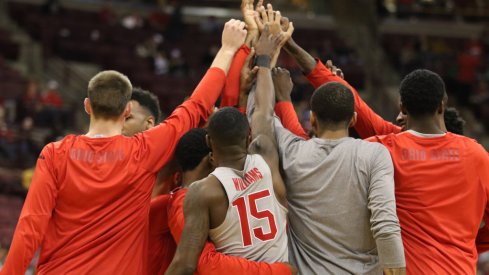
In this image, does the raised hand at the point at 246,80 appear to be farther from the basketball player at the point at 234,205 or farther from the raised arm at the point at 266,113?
the basketball player at the point at 234,205

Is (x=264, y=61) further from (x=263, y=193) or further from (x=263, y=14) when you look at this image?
(x=263, y=193)

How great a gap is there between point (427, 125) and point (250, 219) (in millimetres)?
1057

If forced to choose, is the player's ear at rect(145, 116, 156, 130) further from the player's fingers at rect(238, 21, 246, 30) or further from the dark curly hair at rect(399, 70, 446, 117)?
the dark curly hair at rect(399, 70, 446, 117)

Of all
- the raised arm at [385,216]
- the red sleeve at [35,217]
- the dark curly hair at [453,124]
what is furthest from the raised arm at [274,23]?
the red sleeve at [35,217]

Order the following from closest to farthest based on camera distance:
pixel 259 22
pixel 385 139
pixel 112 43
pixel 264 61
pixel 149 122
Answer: pixel 385 139
pixel 264 61
pixel 259 22
pixel 149 122
pixel 112 43

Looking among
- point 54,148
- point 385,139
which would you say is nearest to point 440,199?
point 385,139

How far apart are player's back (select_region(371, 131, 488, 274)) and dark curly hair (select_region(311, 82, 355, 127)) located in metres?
0.34

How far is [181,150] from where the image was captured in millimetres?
4414

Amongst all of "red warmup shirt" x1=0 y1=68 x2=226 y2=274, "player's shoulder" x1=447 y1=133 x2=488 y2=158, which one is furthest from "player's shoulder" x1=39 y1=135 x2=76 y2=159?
"player's shoulder" x1=447 y1=133 x2=488 y2=158

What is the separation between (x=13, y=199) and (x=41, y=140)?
5.91 ft

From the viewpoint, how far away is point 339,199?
164 inches

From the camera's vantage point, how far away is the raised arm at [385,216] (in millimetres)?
3926

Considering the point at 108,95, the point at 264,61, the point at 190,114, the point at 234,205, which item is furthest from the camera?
the point at 264,61

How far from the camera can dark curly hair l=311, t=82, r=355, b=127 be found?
4.18 meters
